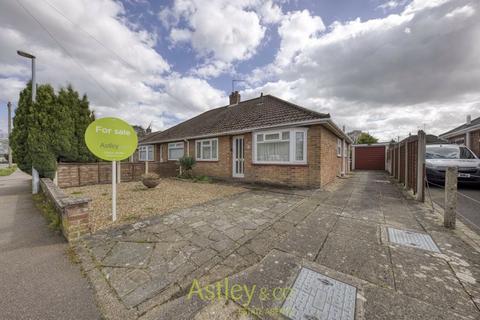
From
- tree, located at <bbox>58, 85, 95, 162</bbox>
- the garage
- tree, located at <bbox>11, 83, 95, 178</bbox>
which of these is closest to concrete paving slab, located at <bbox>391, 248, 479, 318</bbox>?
tree, located at <bbox>11, 83, 95, 178</bbox>

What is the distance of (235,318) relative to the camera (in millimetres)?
1526

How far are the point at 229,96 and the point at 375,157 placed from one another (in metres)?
15.6

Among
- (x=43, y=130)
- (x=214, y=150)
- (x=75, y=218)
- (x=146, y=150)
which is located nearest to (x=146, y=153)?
(x=146, y=150)

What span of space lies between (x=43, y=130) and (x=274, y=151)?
28.9 feet

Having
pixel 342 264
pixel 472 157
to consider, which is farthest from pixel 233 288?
pixel 472 157

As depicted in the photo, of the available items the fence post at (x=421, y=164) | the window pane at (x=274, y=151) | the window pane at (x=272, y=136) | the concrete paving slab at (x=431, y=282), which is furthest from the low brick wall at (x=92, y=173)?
the fence post at (x=421, y=164)

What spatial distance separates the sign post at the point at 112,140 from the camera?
357cm

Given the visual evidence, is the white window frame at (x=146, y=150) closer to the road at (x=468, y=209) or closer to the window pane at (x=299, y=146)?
the window pane at (x=299, y=146)

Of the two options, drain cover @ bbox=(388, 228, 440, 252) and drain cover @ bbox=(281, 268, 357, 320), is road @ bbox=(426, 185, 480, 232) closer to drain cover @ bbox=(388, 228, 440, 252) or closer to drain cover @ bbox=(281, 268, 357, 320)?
drain cover @ bbox=(388, 228, 440, 252)

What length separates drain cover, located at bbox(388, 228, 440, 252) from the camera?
2.68 m

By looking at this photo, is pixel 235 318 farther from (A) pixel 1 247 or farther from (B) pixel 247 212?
(A) pixel 1 247

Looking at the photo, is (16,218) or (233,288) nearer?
(233,288)

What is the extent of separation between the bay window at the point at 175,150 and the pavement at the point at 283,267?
9040 millimetres

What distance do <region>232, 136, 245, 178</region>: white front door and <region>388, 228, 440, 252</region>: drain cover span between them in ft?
20.9
